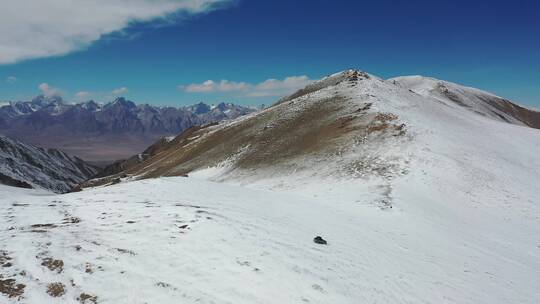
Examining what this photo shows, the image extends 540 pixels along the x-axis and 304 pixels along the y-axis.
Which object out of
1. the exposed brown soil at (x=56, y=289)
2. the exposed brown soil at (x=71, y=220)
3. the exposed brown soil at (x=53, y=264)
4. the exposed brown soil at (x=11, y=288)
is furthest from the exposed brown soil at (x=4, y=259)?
the exposed brown soil at (x=71, y=220)

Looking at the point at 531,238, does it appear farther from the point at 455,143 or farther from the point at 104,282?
the point at 104,282

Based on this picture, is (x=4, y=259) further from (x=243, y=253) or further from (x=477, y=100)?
(x=477, y=100)

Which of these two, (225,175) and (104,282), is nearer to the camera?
(104,282)

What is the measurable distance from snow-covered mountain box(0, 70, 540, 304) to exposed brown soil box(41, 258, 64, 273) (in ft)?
0.19

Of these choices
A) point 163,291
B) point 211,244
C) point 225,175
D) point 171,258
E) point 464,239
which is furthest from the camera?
point 225,175

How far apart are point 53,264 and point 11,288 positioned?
148cm

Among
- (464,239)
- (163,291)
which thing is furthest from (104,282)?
(464,239)

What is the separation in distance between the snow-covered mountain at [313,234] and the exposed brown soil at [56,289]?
0.18 ft

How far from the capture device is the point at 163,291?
1034cm

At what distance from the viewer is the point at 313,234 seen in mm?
16719

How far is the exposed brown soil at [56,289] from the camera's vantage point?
396 inches

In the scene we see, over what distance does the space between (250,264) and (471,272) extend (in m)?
9.41

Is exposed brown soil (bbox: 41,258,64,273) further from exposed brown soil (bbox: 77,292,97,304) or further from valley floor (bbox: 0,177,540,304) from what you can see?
exposed brown soil (bbox: 77,292,97,304)

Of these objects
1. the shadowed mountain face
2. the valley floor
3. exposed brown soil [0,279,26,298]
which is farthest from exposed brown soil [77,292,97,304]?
the shadowed mountain face
